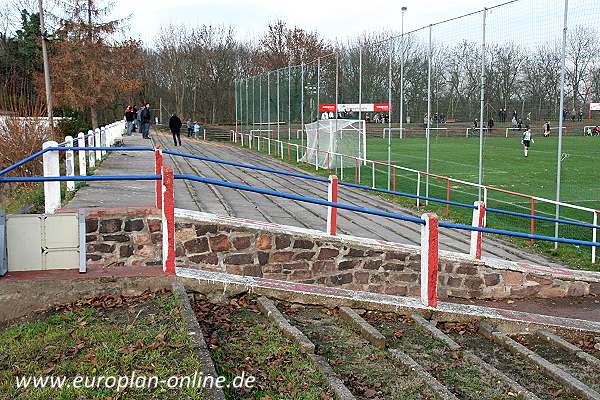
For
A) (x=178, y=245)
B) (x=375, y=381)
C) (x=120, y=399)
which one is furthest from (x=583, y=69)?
(x=120, y=399)

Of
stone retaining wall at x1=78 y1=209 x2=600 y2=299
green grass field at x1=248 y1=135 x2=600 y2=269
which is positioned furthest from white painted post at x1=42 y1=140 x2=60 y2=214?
green grass field at x1=248 y1=135 x2=600 y2=269

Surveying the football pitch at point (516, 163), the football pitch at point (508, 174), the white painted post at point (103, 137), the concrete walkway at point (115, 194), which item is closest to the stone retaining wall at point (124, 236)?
the concrete walkway at point (115, 194)

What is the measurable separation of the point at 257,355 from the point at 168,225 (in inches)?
73.8

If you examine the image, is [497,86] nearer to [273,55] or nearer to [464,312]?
[464,312]

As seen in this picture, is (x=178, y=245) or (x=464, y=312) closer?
(x=464, y=312)

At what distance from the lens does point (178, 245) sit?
26.6ft

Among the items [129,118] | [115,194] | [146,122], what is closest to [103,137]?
[115,194]

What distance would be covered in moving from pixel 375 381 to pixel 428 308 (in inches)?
78.3

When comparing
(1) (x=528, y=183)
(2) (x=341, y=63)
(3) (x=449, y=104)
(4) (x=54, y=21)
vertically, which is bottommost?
(1) (x=528, y=183)

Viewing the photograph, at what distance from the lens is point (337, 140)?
28.0 metres

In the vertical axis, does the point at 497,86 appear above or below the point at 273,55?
below

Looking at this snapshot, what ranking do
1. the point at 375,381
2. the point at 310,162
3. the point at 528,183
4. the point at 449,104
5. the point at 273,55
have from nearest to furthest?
the point at 375,381
the point at 449,104
the point at 528,183
the point at 310,162
the point at 273,55

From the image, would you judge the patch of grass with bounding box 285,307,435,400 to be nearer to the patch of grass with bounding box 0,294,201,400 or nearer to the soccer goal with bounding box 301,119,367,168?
the patch of grass with bounding box 0,294,201,400

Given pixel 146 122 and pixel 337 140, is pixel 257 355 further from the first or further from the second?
pixel 146 122
